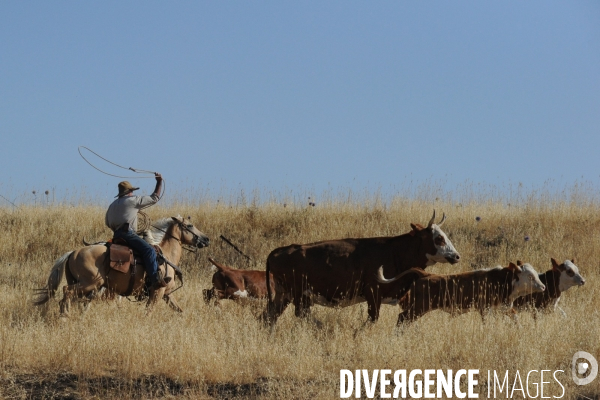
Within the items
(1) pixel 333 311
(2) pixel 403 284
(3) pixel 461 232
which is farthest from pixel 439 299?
(3) pixel 461 232

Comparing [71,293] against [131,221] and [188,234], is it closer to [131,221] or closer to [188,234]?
[131,221]

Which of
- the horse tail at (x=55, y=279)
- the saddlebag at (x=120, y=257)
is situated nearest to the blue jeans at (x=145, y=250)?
the saddlebag at (x=120, y=257)

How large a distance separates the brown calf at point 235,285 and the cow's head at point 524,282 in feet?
13.3

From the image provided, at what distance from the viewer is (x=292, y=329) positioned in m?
11.3

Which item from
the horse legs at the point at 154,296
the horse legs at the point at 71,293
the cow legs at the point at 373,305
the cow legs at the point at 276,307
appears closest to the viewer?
the cow legs at the point at 373,305

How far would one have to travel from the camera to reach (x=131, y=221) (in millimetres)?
12789

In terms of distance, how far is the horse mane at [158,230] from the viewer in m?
14.0

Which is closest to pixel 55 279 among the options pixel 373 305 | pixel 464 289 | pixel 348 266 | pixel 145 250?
pixel 145 250

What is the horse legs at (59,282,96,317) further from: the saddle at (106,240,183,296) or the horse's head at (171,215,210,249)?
Result: the horse's head at (171,215,210,249)

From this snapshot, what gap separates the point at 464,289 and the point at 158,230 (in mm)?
5375

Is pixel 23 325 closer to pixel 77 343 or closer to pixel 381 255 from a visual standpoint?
pixel 77 343

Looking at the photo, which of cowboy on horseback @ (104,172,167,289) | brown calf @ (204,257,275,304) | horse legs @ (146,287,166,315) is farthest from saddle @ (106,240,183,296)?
brown calf @ (204,257,275,304)

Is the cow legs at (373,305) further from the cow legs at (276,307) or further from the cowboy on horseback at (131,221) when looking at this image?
the cowboy on horseback at (131,221)

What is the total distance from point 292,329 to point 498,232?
9151mm
